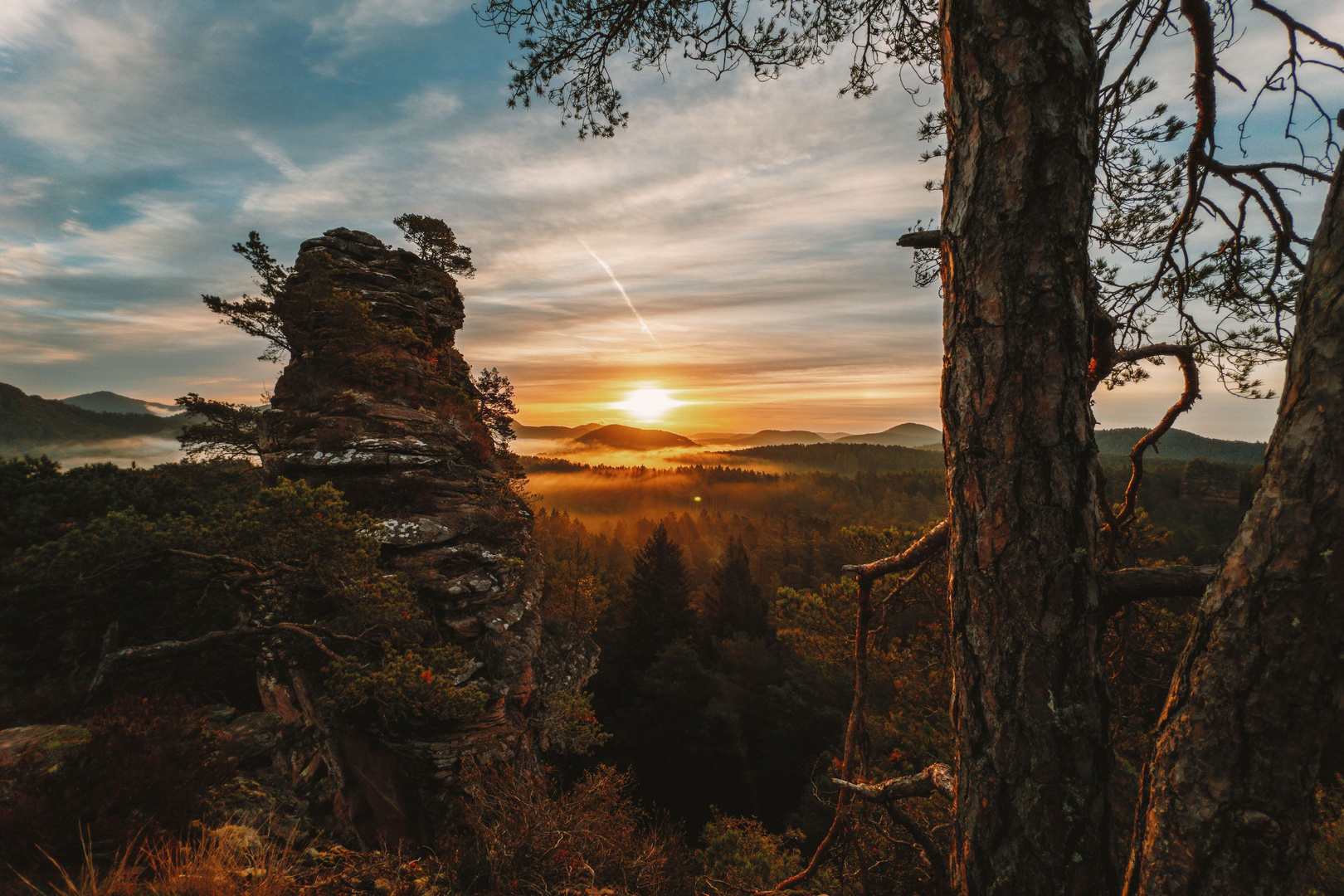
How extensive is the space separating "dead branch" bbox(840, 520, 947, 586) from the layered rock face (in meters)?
10.6

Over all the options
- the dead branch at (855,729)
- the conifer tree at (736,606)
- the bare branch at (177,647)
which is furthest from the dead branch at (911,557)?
the conifer tree at (736,606)

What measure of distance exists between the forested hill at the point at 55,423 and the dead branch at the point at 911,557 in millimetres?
72148

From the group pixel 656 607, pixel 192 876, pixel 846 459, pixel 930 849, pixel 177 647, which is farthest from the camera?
pixel 846 459

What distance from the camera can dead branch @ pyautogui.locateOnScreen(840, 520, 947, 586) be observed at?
2326mm

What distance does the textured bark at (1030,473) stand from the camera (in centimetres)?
163

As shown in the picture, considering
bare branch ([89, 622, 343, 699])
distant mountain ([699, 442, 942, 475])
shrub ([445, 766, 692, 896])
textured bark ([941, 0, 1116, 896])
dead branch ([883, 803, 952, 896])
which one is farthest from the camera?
distant mountain ([699, 442, 942, 475])

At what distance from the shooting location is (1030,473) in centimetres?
169

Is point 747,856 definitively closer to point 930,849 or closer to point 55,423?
point 930,849

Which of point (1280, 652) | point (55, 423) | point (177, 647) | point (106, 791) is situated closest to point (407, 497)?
point (177, 647)

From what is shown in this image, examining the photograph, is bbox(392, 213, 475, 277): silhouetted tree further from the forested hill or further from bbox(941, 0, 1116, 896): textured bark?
the forested hill

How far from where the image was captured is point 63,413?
2559 inches

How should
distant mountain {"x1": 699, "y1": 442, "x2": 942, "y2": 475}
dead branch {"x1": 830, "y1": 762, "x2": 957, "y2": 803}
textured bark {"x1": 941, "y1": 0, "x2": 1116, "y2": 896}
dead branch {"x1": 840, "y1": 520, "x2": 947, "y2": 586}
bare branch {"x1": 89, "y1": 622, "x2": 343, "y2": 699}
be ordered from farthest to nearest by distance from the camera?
distant mountain {"x1": 699, "y1": 442, "x2": 942, "y2": 475}
bare branch {"x1": 89, "y1": 622, "x2": 343, "y2": 699}
dead branch {"x1": 840, "y1": 520, "x2": 947, "y2": 586}
dead branch {"x1": 830, "y1": 762, "x2": 957, "y2": 803}
textured bark {"x1": 941, "y1": 0, "x2": 1116, "y2": 896}

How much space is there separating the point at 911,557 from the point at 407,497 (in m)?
13.6

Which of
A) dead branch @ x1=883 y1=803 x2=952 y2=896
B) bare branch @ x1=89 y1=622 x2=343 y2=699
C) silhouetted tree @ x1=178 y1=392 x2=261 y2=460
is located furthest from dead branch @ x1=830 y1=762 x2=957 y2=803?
silhouetted tree @ x1=178 y1=392 x2=261 y2=460
